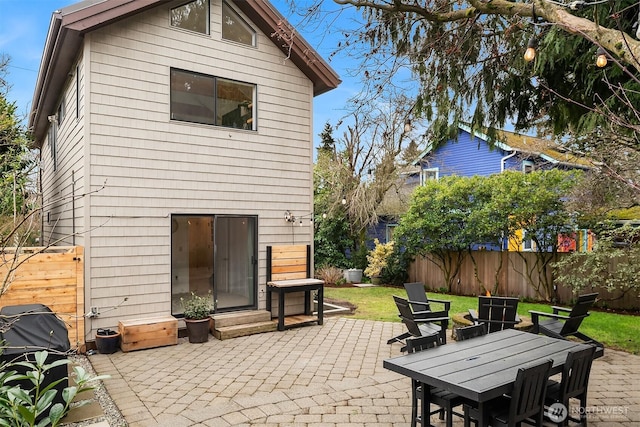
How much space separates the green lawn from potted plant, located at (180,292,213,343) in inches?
130

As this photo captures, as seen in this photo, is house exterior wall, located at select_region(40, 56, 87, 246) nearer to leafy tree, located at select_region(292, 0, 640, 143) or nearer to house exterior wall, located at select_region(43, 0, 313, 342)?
house exterior wall, located at select_region(43, 0, 313, 342)

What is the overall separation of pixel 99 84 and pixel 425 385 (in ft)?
21.2

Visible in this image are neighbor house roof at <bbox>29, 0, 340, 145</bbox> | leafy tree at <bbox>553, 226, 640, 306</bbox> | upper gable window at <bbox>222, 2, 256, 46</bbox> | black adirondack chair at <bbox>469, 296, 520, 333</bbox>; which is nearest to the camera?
black adirondack chair at <bbox>469, 296, 520, 333</bbox>

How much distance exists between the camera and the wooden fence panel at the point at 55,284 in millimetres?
6004

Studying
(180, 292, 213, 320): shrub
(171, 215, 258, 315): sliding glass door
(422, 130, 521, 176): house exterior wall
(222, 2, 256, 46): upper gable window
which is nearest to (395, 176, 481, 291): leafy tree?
(422, 130, 521, 176): house exterior wall

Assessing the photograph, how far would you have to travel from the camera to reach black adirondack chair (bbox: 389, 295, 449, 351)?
5805mm

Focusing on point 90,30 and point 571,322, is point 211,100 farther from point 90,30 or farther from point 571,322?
point 571,322

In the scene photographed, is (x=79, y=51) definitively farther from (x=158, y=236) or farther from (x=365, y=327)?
(x=365, y=327)

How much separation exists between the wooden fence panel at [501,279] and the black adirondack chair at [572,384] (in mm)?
7739

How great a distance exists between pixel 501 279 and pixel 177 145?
952 centimetres

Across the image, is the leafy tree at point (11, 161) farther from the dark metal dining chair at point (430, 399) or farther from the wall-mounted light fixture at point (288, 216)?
the wall-mounted light fixture at point (288, 216)

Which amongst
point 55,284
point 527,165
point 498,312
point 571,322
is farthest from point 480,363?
point 527,165

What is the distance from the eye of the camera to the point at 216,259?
26.0ft

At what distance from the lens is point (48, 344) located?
4.34 metres
